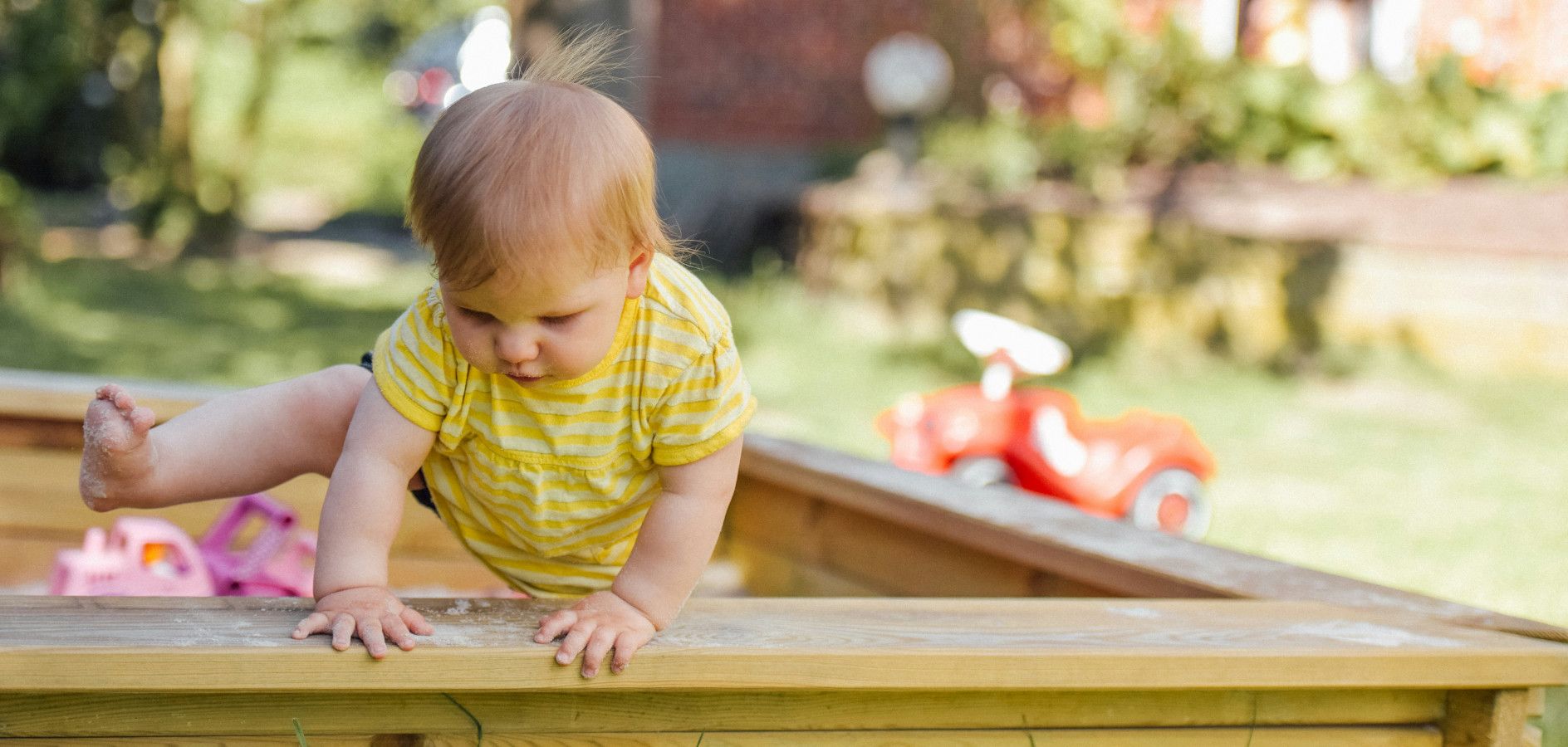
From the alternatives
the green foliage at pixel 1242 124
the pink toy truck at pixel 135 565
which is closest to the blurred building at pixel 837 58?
the green foliage at pixel 1242 124

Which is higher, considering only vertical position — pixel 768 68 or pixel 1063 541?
pixel 768 68

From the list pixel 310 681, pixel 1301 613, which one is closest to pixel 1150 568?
pixel 1301 613

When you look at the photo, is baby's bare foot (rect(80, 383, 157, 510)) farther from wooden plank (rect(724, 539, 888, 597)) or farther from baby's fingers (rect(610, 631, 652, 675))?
wooden plank (rect(724, 539, 888, 597))

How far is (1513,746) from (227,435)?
5.37ft

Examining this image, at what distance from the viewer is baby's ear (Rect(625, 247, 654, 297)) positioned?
162 centimetres

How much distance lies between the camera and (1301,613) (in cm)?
187

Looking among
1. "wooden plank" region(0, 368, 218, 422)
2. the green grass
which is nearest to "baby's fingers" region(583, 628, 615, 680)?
"wooden plank" region(0, 368, 218, 422)

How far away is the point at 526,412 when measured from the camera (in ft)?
5.68

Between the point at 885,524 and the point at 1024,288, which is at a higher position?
the point at 1024,288

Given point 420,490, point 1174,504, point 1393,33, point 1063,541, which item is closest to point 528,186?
point 420,490

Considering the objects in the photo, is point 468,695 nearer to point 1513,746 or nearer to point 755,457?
point 1513,746

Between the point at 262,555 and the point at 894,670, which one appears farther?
the point at 262,555

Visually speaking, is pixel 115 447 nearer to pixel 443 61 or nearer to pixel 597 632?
pixel 597 632

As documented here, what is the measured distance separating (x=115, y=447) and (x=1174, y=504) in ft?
9.62
